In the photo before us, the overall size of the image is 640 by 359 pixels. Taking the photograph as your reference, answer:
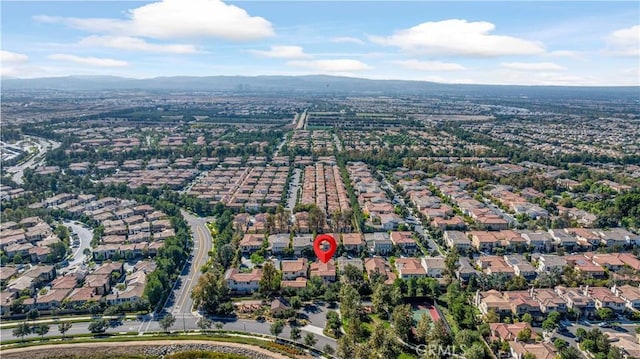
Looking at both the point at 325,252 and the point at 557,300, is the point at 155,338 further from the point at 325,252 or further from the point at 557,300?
the point at 557,300

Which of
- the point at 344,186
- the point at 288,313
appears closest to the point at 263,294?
the point at 288,313

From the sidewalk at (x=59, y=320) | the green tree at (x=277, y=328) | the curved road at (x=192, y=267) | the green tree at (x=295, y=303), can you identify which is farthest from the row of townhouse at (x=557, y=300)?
the sidewalk at (x=59, y=320)

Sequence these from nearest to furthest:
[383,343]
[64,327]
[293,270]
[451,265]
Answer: [383,343], [64,327], [451,265], [293,270]

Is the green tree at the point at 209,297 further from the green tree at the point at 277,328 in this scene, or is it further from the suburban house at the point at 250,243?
the suburban house at the point at 250,243

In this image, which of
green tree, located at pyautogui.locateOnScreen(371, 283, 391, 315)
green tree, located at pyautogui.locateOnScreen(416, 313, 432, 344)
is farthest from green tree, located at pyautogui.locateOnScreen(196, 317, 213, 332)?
green tree, located at pyautogui.locateOnScreen(416, 313, 432, 344)

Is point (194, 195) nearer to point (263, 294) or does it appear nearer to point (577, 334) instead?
point (263, 294)

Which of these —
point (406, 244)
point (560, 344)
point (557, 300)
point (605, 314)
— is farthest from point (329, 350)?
point (605, 314)
